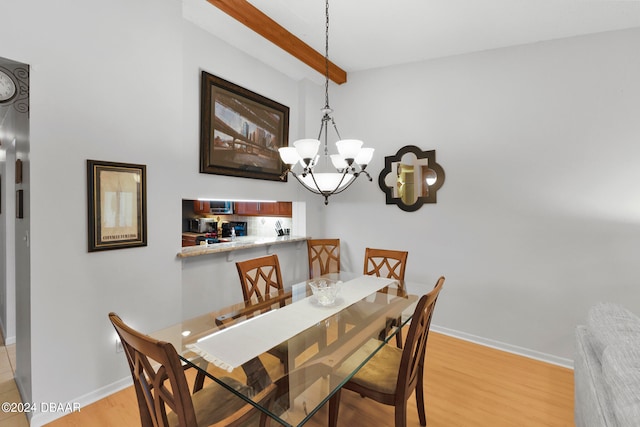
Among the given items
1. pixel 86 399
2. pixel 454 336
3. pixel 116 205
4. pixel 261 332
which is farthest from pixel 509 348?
pixel 116 205

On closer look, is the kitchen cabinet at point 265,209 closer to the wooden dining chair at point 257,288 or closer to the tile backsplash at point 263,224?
the tile backsplash at point 263,224

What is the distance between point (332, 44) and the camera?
3088 millimetres

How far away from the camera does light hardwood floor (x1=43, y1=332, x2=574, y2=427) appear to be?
1.91 metres

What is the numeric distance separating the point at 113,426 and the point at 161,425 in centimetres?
114

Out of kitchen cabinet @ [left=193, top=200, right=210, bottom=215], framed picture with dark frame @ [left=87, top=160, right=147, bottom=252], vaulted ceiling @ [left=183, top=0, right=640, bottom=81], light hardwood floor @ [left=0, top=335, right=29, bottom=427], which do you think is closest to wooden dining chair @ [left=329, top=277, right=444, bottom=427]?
framed picture with dark frame @ [left=87, top=160, right=147, bottom=252]

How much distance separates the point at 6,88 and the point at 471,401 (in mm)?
3529

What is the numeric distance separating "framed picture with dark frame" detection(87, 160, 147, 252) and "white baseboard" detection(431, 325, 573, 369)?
9.92 ft

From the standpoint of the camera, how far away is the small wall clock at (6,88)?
1.73 meters

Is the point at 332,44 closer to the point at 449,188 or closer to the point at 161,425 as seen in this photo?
the point at 449,188

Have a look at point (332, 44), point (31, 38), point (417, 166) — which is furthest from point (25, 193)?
point (417, 166)

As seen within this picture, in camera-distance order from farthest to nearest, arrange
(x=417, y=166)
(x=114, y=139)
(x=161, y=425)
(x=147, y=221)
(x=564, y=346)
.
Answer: (x=417, y=166) → (x=564, y=346) → (x=147, y=221) → (x=114, y=139) → (x=161, y=425)

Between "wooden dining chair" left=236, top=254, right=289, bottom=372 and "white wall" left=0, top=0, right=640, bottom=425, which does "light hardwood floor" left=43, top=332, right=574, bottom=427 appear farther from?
"wooden dining chair" left=236, top=254, right=289, bottom=372

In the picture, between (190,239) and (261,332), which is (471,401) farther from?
(190,239)

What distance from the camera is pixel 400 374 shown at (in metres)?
1.49
